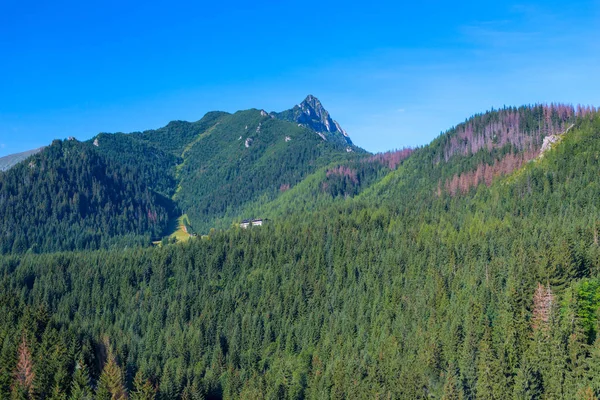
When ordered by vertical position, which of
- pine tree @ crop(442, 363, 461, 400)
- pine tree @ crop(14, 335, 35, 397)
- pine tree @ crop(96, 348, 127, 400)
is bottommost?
pine tree @ crop(442, 363, 461, 400)

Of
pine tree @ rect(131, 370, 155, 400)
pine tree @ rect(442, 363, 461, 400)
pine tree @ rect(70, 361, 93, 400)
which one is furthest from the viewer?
pine tree @ rect(131, 370, 155, 400)

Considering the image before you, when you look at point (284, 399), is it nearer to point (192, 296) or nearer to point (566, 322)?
point (566, 322)

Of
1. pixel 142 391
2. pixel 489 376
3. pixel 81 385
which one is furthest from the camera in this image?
pixel 142 391

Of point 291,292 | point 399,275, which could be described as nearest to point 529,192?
point 399,275

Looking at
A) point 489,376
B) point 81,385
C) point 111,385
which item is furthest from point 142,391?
Answer: point 489,376

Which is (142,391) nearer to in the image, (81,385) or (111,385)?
(111,385)

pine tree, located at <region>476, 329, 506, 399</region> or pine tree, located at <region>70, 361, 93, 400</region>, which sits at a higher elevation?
pine tree, located at <region>70, 361, 93, 400</region>

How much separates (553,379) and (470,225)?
10313 centimetres

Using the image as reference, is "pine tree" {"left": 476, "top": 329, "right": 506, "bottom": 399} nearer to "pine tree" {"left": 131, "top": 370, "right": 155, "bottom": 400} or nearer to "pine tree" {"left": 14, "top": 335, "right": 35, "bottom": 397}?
"pine tree" {"left": 131, "top": 370, "right": 155, "bottom": 400}

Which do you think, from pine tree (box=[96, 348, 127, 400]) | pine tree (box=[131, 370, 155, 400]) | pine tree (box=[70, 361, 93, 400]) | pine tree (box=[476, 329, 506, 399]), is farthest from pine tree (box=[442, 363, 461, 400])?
pine tree (box=[70, 361, 93, 400])

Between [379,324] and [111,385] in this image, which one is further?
[379,324]

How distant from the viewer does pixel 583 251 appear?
11806 centimetres

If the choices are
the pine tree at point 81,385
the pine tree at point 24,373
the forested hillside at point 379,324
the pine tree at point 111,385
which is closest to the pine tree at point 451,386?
the forested hillside at point 379,324

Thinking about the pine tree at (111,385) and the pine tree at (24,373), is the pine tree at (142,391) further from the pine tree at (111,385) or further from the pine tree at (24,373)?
the pine tree at (24,373)
